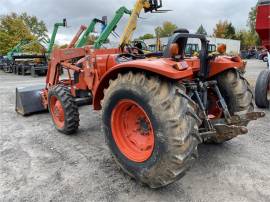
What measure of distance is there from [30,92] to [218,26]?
68068mm

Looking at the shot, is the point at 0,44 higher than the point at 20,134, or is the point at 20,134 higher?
the point at 0,44

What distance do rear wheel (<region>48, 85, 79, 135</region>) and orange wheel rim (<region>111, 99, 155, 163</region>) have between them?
1.68 m

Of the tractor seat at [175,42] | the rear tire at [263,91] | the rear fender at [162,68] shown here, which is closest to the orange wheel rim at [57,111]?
the rear fender at [162,68]

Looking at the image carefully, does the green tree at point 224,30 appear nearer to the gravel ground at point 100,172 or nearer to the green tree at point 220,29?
the green tree at point 220,29

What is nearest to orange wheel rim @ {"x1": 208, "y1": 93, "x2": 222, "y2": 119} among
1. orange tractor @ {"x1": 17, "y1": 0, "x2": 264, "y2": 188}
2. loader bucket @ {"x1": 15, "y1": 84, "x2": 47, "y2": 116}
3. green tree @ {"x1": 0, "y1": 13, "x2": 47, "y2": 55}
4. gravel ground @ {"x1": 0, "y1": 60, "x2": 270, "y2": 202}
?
orange tractor @ {"x1": 17, "y1": 0, "x2": 264, "y2": 188}

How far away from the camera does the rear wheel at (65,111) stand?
5.05 meters

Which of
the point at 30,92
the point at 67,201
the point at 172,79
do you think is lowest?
the point at 67,201

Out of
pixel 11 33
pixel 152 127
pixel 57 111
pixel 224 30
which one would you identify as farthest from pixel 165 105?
pixel 224 30

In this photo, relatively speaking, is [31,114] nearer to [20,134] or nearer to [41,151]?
[20,134]

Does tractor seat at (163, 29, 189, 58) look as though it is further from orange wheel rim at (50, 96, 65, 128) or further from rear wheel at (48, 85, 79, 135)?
orange wheel rim at (50, 96, 65, 128)

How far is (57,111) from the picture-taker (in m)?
5.35

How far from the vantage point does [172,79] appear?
298 cm

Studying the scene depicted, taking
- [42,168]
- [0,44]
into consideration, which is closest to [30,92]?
[42,168]

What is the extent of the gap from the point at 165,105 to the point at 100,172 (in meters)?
1.39
